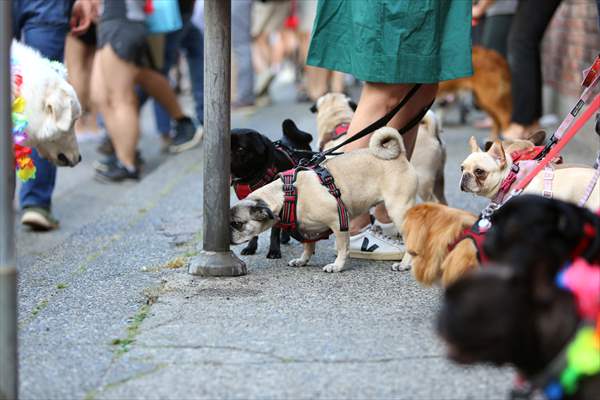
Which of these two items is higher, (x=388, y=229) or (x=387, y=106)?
(x=387, y=106)

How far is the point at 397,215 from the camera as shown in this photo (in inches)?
166

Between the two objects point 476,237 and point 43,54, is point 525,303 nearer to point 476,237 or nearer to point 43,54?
point 476,237

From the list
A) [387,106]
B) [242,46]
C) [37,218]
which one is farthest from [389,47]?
[242,46]

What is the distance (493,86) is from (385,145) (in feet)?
15.1

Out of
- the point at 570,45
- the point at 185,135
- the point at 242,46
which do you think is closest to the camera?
the point at 185,135

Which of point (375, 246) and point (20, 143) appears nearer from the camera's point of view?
point (375, 246)

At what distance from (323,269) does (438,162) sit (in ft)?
3.65

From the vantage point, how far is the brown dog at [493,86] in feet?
27.9

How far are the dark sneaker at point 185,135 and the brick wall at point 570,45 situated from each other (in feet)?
11.6

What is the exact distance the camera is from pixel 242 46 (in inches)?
452

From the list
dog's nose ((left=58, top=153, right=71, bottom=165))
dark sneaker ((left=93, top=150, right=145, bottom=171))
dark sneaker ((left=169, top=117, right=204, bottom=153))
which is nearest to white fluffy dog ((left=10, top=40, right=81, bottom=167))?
dog's nose ((left=58, top=153, right=71, bottom=165))

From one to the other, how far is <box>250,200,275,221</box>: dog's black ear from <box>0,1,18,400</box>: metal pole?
1549 millimetres

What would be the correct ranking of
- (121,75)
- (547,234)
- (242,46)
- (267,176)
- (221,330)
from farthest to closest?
1. (242,46)
2. (121,75)
3. (267,176)
4. (221,330)
5. (547,234)

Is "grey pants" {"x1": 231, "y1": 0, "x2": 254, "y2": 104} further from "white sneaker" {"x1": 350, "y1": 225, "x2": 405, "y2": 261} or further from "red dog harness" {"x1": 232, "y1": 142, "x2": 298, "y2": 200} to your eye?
"white sneaker" {"x1": 350, "y1": 225, "x2": 405, "y2": 261}
